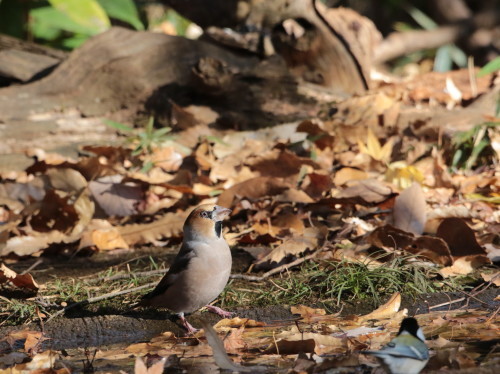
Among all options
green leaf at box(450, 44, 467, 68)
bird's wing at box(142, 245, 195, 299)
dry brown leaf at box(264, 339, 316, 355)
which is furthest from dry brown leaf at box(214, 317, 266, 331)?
green leaf at box(450, 44, 467, 68)

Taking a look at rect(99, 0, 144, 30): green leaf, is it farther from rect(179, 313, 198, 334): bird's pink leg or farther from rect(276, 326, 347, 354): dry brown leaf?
rect(276, 326, 347, 354): dry brown leaf

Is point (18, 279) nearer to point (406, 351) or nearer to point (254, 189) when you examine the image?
point (254, 189)

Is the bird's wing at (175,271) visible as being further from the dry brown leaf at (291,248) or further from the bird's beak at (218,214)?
the dry brown leaf at (291,248)

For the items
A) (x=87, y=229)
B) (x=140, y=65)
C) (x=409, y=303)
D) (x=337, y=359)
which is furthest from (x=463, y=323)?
(x=140, y=65)

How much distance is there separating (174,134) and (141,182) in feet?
3.96

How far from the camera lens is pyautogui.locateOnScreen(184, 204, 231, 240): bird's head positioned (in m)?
3.44

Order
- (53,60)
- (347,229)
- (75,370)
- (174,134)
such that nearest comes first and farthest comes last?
(75,370) → (347,229) → (174,134) → (53,60)

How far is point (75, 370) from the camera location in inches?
111

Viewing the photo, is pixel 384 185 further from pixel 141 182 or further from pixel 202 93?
pixel 202 93

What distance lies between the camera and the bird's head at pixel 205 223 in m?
3.44

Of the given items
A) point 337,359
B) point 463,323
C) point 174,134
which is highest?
point 337,359

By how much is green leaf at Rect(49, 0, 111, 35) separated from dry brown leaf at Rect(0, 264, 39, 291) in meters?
5.63

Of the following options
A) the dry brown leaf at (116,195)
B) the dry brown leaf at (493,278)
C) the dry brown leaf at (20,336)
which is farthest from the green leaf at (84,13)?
the dry brown leaf at (493,278)

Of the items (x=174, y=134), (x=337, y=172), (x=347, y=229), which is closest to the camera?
(x=347, y=229)
